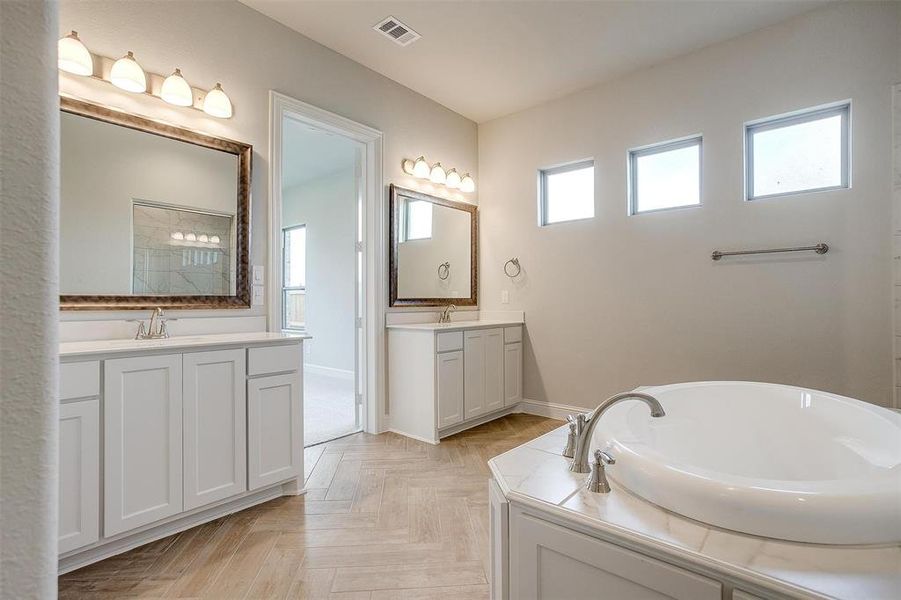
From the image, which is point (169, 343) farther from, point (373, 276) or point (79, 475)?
point (373, 276)

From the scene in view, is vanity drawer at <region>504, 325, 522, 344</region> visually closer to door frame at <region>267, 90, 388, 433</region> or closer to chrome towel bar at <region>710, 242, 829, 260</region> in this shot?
door frame at <region>267, 90, 388, 433</region>

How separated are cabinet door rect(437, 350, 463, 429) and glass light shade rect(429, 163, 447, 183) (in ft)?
5.07

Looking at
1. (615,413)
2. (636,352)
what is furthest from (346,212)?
(615,413)

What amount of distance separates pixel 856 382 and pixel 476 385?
239cm

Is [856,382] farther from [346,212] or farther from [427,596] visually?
[346,212]

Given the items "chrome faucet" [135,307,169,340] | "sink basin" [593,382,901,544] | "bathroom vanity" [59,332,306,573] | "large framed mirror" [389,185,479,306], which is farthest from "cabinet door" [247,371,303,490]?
"sink basin" [593,382,901,544]

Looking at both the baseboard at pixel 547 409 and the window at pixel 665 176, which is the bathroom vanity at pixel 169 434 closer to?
the baseboard at pixel 547 409

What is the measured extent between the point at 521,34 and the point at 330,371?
4.52 meters

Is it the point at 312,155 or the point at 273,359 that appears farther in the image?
the point at 312,155

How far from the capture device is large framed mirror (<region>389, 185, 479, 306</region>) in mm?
3551

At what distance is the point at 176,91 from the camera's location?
222cm

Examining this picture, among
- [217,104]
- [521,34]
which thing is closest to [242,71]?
[217,104]

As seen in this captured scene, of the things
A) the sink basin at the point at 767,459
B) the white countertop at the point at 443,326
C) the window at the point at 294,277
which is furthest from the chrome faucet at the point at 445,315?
the window at the point at 294,277

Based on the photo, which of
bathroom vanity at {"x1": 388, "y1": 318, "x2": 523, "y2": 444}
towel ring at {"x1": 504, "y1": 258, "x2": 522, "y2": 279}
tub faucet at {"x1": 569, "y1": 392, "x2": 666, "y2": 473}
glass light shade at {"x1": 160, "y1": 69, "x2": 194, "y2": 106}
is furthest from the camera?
towel ring at {"x1": 504, "y1": 258, "x2": 522, "y2": 279}
